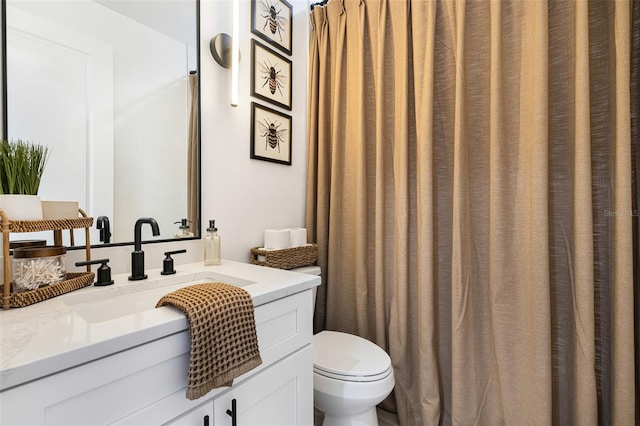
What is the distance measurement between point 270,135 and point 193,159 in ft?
1.64

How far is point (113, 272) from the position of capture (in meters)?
1.09

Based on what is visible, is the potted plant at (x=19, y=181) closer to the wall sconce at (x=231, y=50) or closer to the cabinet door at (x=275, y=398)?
the cabinet door at (x=275, y=398)

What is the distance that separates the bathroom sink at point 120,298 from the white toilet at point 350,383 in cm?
53

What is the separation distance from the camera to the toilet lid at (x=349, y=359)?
117 cm

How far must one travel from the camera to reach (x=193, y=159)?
4.38 feet

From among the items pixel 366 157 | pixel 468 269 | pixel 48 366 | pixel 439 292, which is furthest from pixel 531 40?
pixel 48 366

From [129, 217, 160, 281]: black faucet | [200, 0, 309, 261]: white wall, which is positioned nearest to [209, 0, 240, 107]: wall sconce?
[200, 0, 309, 261]: white wall

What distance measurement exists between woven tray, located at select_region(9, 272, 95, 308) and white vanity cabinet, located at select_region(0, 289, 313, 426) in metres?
0.34

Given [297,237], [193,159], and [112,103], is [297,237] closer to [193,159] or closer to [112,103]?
[193,159]

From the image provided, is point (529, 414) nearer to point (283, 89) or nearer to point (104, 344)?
point (104, 344)

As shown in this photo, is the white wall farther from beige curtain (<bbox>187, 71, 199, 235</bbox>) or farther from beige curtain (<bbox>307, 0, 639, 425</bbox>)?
beige curtain (<bbox>307, 0, 639, 425</bbox>)

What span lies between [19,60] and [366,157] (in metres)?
1.44

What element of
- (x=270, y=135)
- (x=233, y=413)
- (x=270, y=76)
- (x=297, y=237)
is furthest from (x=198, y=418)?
(x=270, y=76)

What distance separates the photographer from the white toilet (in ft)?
3.78
